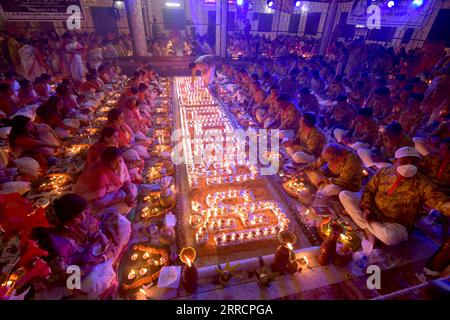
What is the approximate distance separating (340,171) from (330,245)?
177 cm

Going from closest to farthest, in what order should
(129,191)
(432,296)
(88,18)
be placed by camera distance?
(432,296) < (129,191) < (88,18)

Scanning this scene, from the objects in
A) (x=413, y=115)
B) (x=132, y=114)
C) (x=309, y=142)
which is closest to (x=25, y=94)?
(x=132, y=114)

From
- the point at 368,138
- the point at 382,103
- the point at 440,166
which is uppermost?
the point at 440,166

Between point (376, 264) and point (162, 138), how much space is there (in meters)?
5.67

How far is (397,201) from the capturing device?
11.7 ft

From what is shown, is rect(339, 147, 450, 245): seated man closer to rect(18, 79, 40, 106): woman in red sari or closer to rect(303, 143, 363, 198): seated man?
rect(303, 143, 363, 198): seated man

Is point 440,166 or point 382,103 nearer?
point 440,166

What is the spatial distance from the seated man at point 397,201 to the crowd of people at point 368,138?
1 cm

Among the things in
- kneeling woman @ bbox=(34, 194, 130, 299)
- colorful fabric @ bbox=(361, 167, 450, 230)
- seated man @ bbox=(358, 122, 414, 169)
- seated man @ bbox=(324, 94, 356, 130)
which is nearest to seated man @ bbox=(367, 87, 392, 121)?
seated man @ bbox=(324, 94, 356, 130)

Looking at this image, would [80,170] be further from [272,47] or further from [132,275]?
[272,47]

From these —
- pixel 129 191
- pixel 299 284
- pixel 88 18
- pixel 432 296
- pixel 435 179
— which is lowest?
pixel 299 284

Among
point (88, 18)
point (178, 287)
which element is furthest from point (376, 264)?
point (88, 18)
